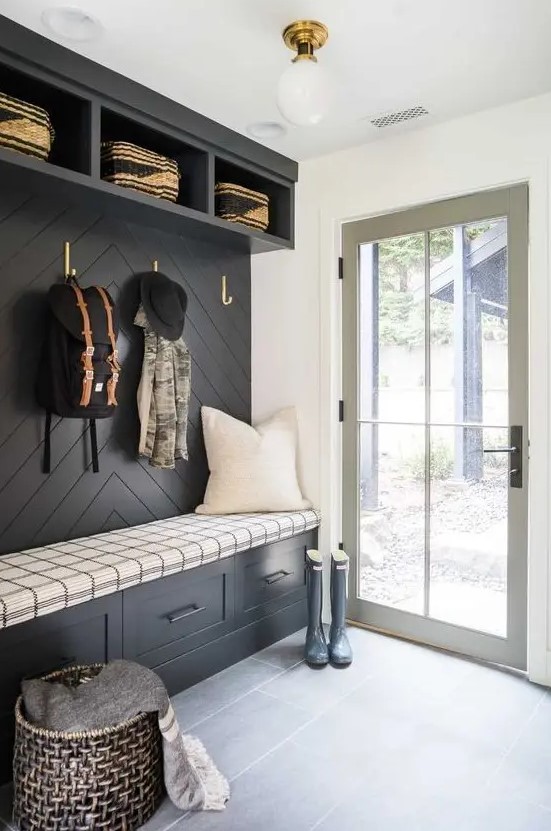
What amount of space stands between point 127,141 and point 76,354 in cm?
101

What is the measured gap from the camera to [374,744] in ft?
6.79

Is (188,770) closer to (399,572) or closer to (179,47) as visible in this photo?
(399,572)

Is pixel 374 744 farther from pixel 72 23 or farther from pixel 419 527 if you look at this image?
pixel 72 23

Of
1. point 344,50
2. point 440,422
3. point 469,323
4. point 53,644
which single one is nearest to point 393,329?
point 469,323

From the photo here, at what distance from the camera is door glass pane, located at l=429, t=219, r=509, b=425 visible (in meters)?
2.64

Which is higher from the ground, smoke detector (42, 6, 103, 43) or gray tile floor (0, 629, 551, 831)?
smoke detector (42, 6, 103, 43)

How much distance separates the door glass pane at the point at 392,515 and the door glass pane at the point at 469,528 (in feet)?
0.25

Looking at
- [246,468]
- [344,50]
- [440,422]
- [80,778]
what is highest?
[344,50]

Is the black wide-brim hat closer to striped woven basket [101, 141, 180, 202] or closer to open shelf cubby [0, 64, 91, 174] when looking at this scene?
striped woven basket [101, 141, 180, 202]

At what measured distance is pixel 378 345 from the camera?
9.93 feet

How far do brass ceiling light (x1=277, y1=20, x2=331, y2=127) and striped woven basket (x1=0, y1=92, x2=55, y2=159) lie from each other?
2.73 ft

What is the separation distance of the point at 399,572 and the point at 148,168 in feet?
7.03

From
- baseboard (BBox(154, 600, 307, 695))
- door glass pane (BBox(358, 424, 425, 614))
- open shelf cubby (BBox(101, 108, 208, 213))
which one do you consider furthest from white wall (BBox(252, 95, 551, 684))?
open shelf cubby (BBox(101, 108, 208, 213))

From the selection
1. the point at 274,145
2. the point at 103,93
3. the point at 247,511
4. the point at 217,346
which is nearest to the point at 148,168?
the point at 103,93
